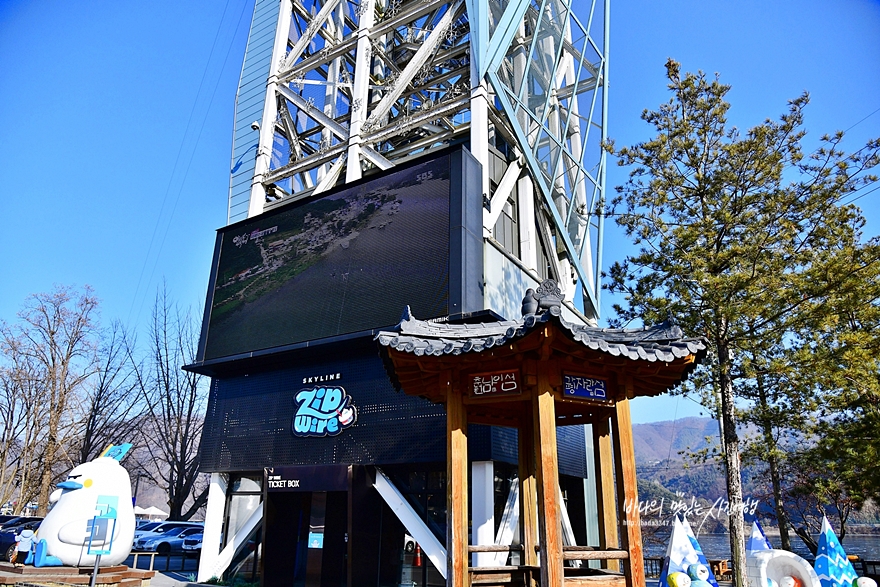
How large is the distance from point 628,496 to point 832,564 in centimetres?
509

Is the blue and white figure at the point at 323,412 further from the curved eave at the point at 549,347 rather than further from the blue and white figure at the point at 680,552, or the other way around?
the blue and white figure at the point at 680,552

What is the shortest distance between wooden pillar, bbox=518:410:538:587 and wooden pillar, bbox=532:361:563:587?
4.35 ft

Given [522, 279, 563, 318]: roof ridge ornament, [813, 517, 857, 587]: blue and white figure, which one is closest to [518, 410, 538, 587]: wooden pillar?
[522, 279, 563, 318]: roof ridge ornament

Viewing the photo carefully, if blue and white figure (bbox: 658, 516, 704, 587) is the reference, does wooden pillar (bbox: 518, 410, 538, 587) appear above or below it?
above

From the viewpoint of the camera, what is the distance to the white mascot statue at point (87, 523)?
13.8 meters

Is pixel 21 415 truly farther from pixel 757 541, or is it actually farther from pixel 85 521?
pixel 757 541

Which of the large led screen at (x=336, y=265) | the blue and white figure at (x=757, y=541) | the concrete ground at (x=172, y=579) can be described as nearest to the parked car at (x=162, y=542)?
the concrete ground at (x=172, y=579)

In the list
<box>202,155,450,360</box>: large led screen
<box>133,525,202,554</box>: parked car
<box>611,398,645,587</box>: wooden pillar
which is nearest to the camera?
<box>611,398,645,587</box>: wooden pillar

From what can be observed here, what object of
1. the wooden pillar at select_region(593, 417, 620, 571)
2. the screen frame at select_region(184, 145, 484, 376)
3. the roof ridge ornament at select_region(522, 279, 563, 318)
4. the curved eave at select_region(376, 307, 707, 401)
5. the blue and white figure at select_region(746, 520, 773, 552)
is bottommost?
the blue and white figure at select_region(746, 520, 773, 552)

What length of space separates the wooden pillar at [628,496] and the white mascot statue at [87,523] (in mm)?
10971

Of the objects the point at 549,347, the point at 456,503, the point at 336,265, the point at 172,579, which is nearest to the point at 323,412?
the point at 336,265

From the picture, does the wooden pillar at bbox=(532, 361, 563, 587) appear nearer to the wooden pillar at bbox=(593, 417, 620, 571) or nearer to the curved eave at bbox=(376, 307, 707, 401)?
the curved eave at bbox=(376, 307, 707, 401)

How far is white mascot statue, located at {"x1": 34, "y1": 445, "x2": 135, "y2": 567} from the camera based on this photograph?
45.1 ft

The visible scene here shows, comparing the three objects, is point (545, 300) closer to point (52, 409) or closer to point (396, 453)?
point (396, 453)
